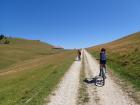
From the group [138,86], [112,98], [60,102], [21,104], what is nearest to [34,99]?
[21,104]

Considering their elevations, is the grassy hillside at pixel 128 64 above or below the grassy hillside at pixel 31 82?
above

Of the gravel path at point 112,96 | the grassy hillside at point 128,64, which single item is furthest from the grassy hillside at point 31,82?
the grassy hillside at point 128,64

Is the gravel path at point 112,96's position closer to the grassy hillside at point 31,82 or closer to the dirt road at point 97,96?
the dirt road at point 97,96

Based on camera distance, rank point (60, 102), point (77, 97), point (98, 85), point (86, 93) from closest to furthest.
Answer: point (60, 102), point (77, 97), point (86, 93), point (98, 85)

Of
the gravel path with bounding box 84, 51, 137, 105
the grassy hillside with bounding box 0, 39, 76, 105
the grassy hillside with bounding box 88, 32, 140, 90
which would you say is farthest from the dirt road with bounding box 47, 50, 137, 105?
the grassy hillside with bounding box 88, 32, 140, 90

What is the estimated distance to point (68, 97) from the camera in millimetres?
14320

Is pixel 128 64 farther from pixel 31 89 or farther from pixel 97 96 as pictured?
pixel 97 96

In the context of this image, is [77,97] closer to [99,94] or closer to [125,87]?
[99,94]

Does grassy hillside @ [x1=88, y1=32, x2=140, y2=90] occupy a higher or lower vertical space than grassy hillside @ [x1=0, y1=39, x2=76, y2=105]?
higher

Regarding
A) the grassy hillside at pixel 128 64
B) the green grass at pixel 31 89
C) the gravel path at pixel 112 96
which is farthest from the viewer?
the grassy hillside at pixel 128 64

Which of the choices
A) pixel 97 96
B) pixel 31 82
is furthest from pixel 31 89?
pixel 97 96

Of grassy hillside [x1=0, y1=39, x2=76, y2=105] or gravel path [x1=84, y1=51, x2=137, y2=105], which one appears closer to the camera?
gravel path [x1=84, y1=51, x2=137, y2=105]

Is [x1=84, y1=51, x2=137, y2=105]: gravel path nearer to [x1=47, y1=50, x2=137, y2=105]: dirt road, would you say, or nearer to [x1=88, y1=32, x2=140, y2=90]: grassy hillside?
[x1=47, y1=50, x2=137, y2=105]: dirt road

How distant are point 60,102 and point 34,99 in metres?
1.96
